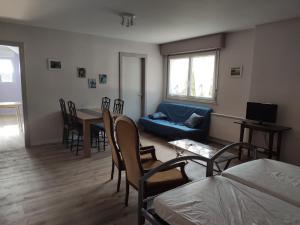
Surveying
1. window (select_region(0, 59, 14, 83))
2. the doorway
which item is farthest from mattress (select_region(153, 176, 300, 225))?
window (select_region(0, 59, 14, 83))

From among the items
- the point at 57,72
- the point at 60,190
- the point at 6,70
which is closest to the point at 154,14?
the point at 57,72

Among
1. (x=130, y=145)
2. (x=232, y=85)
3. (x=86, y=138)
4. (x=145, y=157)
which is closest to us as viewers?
(x=130, y=145)

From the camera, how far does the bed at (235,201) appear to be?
52.9 inches

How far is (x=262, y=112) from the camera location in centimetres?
369

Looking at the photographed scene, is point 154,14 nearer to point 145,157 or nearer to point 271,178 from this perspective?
point 145,157

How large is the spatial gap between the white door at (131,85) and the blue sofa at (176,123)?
0.40 m

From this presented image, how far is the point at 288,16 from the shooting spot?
3.24 meters

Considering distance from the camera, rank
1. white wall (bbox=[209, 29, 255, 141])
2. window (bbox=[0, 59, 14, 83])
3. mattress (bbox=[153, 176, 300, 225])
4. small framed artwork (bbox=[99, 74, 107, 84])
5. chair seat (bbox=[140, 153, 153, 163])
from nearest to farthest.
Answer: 1. mattress (bbox=[153, 176, 300, 225])
2. chair seat (bbox=[140, 153, 153, 163])
3. white wall (bbox=[209, 29, 255, 141])
4. small framed artwork (bbox=[99, 74, 107, 84])
5. window (bbox=[0, 59, 14, 83])

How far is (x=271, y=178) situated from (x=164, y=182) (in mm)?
931

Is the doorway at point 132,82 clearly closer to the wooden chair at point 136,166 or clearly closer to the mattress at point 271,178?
the wooden chair at point 136,166

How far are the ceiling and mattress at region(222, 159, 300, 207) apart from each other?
6.38 feet

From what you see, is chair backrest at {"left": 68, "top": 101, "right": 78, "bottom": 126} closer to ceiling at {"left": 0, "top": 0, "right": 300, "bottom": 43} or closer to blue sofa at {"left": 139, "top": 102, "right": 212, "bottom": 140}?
ceiling at {"left": 0, "top": 0, "right": 300, "bottom": 43}

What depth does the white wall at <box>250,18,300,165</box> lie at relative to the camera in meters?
3.39

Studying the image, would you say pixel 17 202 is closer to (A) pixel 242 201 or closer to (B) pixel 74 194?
(B) pixel 74 194
